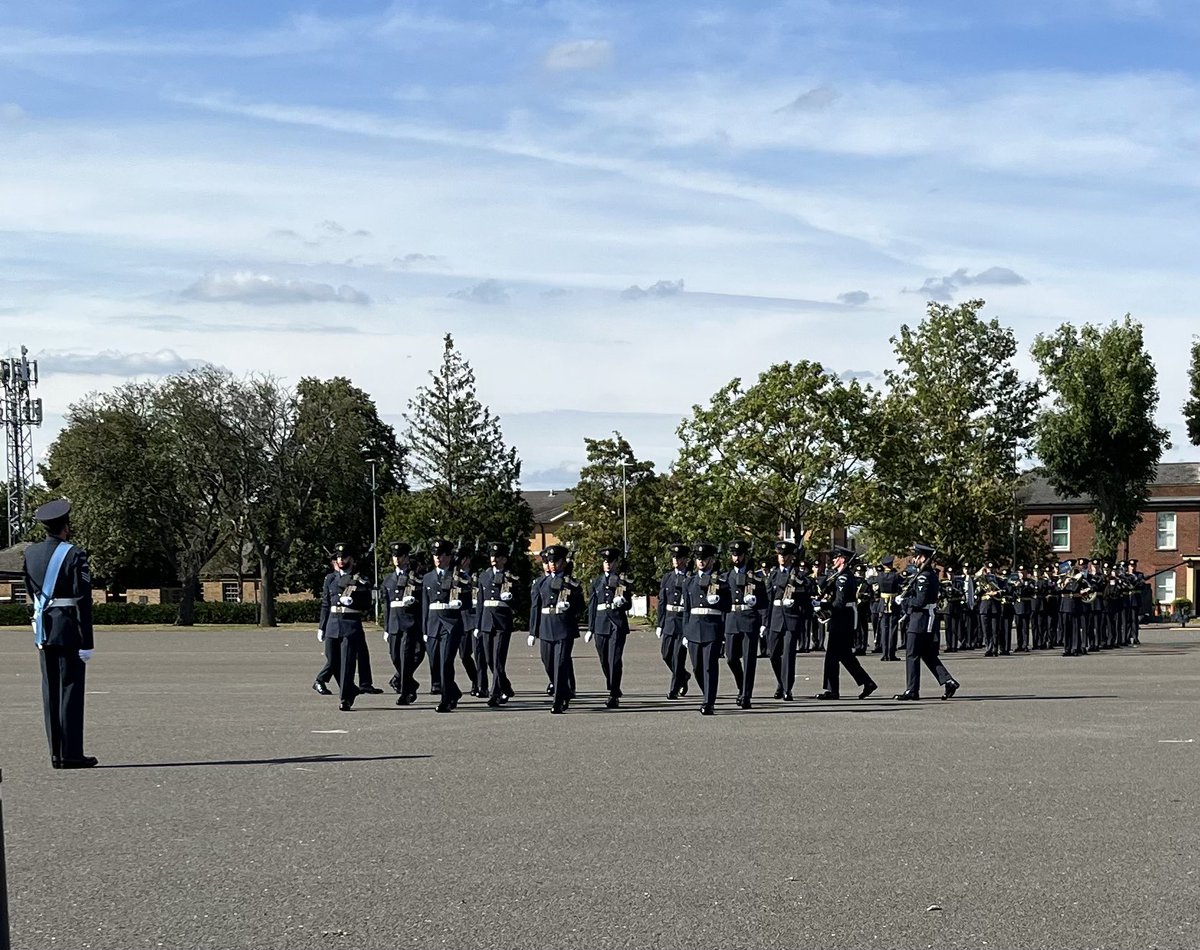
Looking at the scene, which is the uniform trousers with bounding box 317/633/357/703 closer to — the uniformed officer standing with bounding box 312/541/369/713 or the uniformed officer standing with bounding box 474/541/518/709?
the uniformed officer standing with bounding box 312/541/369/713

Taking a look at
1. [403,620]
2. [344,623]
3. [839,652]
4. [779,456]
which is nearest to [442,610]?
[403,620]

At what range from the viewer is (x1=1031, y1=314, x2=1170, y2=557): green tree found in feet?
227

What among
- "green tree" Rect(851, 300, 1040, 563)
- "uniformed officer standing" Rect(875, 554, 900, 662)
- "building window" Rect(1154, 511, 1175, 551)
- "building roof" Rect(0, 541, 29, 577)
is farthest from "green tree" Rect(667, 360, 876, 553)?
"building roof" Rect(0, 541, 29, 577)

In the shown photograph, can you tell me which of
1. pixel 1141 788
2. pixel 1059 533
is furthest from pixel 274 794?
pixel 1059 533

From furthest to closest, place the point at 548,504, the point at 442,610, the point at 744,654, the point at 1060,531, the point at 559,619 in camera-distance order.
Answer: the point at 548,504 → the point at 1060,531 → the point at 442,610 → the point at 744,654 → the point at 559,619

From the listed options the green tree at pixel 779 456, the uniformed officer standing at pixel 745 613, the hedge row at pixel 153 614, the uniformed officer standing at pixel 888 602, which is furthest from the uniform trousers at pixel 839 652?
the hedge row at pixel 153 614

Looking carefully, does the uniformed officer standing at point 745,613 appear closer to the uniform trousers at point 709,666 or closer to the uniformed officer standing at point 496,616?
the uniform trousers at point 709,666

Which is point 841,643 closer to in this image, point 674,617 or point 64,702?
point 674,617

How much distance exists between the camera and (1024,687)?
23.1 metres

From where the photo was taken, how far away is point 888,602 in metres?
33.2

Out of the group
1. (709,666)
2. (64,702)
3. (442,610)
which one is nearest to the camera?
(64,702)

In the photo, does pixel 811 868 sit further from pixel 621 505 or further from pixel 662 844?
pixel 621 505

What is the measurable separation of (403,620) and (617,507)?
68243 mm

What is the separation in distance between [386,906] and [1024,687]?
54.9 feet
